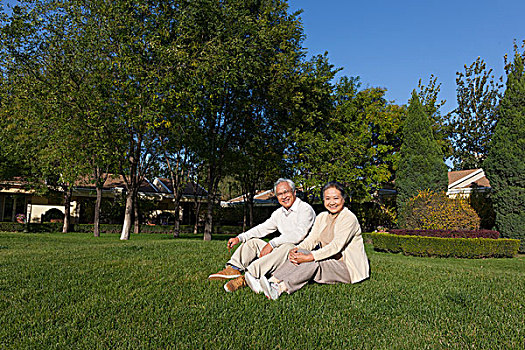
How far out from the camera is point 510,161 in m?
15.3

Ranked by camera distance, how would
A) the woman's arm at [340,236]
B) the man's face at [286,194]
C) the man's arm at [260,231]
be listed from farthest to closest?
the man's arm at [260,231] < the man's face at [286,194] < the woman's arm at [340,236]

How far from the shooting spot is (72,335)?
10.4 feet

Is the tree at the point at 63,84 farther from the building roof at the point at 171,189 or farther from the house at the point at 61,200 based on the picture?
the building roof at the point at 171,189

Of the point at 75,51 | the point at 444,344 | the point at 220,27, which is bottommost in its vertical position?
the point at 444,344

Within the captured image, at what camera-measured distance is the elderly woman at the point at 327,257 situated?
4.59m

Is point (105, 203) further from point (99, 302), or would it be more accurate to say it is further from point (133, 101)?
point (99, 302)

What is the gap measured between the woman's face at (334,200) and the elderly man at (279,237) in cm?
40

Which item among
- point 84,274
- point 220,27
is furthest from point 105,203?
point 84,274

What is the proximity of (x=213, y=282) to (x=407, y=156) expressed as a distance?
62.7ft

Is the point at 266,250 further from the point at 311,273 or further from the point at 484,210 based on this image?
the point at 484,210

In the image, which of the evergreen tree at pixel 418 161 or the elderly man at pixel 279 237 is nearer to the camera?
the elderly man at pixel 279 237

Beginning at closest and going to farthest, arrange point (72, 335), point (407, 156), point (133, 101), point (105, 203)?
point (72, 335), point (133, 101), point (407, 156), point (105, 203)

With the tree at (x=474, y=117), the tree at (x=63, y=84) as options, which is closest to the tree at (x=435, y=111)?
the tree at (x=474, y=117)

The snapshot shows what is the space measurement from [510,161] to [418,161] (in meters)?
6.03
